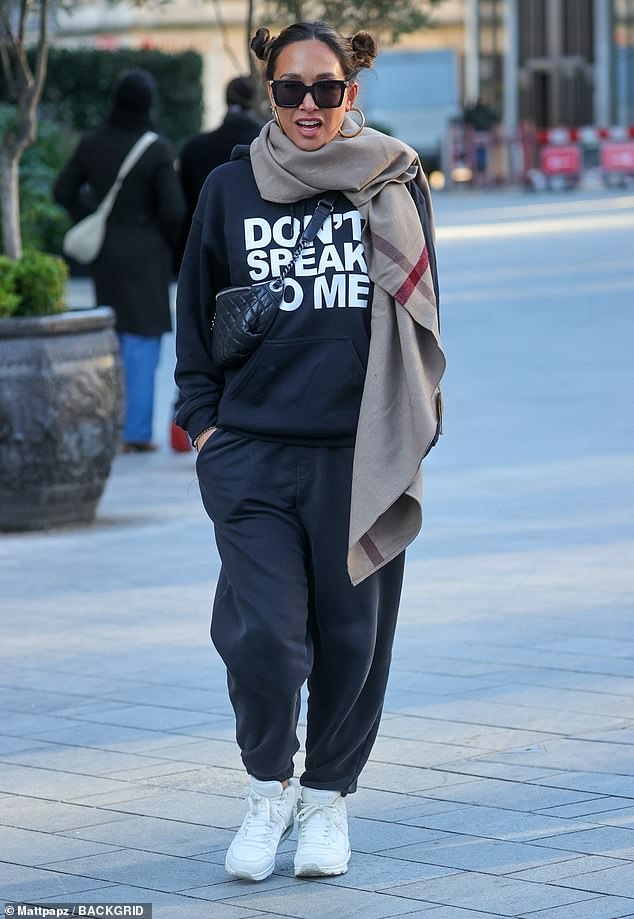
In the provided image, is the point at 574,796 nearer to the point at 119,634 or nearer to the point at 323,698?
the point at 323,698

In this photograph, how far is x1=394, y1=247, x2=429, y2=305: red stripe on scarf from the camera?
3900 millimetres

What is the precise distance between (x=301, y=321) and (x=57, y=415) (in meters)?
4.32

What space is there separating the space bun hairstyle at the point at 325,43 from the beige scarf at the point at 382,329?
0.61 ft

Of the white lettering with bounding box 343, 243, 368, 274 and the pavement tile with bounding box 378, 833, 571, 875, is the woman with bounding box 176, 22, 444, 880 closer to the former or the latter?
the white lettering with bounding box 343, 243, 368, 274

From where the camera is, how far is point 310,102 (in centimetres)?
393

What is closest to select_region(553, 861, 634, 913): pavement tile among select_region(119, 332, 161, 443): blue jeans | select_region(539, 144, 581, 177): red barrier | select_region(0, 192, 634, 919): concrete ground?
select_region(0, 192, 634, 919): concrete ground

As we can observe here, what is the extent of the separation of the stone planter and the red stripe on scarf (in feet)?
14.3

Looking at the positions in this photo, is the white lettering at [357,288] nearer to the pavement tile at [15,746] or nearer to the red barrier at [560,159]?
the pavement tile at [15,746]

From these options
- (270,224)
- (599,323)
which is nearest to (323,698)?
(270,224)

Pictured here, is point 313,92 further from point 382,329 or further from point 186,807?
point 186,807

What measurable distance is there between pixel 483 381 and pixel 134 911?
9.12m

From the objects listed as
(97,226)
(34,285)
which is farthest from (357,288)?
(97,226)

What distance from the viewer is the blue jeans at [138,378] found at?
33.5 ft

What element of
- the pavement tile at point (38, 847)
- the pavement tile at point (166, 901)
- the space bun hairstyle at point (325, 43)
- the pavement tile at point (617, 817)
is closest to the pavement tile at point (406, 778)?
the pavement tile at point (617, 817)
